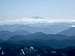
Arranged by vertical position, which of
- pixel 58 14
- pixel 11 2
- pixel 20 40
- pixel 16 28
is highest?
pixel 11 2

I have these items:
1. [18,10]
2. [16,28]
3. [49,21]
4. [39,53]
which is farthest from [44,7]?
[39,53]

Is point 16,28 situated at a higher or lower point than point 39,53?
higher

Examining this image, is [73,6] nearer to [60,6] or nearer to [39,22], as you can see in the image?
[60,6]

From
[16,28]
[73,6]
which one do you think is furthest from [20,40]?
[73,6]

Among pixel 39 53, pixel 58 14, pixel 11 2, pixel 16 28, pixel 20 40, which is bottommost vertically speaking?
pixel 39 53

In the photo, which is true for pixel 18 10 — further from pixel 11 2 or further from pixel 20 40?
pixel 20 40

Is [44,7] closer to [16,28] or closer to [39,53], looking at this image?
[16,28]

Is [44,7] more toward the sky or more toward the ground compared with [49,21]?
more toward the sky

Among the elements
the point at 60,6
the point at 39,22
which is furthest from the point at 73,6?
the point at 39,22
